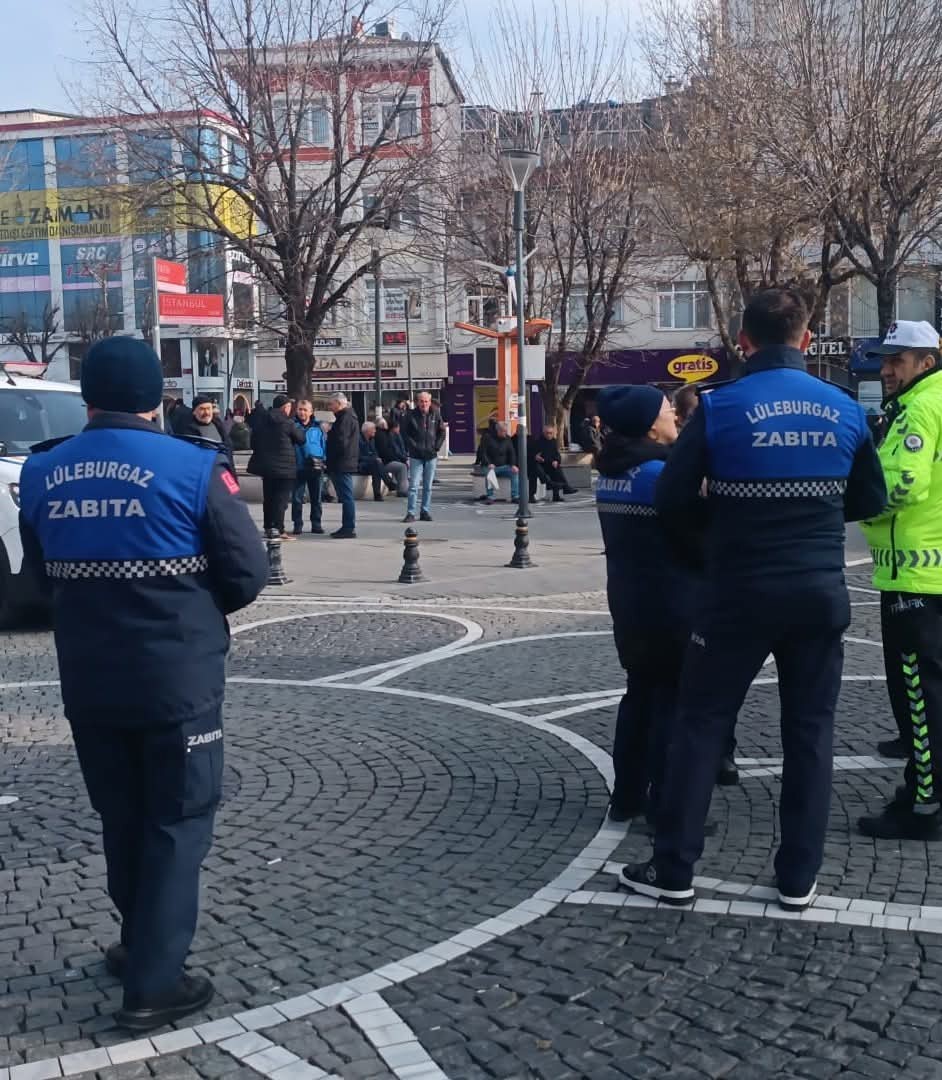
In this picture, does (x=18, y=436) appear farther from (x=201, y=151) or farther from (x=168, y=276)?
(x=201, y=151)

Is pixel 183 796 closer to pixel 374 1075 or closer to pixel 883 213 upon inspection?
pixel 374 1075

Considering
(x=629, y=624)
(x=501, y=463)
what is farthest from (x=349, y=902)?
(x=501, y=463)

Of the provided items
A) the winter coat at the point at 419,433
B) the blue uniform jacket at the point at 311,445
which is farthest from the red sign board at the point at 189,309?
the winter coat at the point at 419,433

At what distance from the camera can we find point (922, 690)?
4980 mm

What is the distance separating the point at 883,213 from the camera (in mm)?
22891

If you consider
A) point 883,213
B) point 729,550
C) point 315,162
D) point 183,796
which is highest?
point 315,162

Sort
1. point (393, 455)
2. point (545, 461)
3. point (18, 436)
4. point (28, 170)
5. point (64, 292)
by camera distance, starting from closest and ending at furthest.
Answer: point (18, 436), point (545, 461), point (393, 455), point (28, 170), point (64, 292)

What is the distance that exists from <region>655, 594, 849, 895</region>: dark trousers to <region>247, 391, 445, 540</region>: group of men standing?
9.56m

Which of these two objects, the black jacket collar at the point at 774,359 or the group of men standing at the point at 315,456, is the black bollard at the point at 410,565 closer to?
the group of men standing at the point at 315,456

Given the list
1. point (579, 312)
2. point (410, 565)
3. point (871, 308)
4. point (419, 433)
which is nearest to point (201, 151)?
point (419, 433)

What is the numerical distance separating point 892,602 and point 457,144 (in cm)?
2764

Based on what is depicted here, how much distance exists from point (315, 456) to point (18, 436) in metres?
7.46

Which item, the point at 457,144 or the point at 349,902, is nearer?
the point at 349,902

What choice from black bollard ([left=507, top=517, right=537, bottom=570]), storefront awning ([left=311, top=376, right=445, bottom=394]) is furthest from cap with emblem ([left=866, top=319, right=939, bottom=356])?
storefront awning ([left=311, top=376, right=445, bottom=394])
